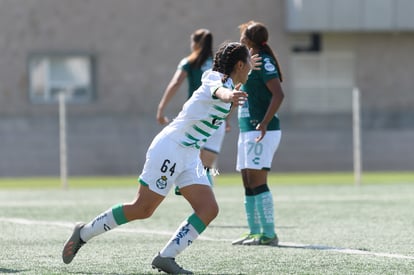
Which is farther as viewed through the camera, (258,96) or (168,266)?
(258,96)

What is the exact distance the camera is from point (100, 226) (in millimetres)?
8586

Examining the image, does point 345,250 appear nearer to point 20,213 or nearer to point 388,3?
point 20,213

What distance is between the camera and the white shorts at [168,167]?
326 inches

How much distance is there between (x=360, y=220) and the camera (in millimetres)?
12992

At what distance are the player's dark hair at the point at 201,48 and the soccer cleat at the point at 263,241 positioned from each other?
3.23 meters

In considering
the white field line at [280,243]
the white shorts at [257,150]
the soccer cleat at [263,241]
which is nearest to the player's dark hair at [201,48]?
the white field line at [280,243]

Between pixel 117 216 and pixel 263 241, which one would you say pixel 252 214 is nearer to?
pixel 263 241

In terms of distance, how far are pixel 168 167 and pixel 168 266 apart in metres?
0.74

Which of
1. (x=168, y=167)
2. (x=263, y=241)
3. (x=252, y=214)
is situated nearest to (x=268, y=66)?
(x=252, y=214)

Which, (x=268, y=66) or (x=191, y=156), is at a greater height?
(x=268, y=66)

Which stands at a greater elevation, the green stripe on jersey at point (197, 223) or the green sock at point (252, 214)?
the green stripe on jersey at point (197, 223)

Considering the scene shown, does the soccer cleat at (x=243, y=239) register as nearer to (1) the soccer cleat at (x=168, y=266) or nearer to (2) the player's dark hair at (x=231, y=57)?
(1) the soccer cleat at (x=168, y=266)

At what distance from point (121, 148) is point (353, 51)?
8.76 meters

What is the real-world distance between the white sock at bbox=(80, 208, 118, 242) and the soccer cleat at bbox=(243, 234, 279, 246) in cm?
224
